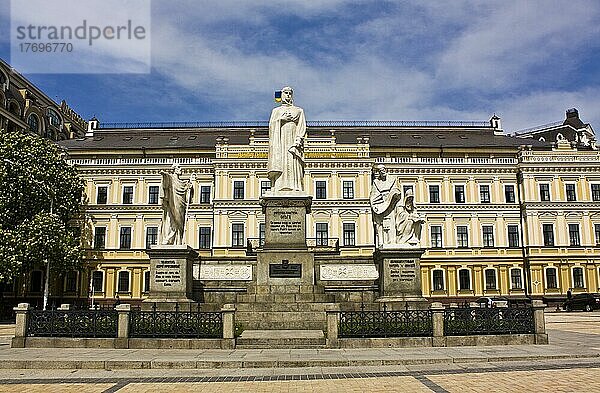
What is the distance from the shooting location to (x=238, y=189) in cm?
5659

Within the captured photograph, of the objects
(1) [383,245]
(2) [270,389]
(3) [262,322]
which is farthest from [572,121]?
(2) [270,389]

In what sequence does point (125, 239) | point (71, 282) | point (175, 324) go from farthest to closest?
1. point (125, 239)
2. point (71, 282)
3. point (175, 324)

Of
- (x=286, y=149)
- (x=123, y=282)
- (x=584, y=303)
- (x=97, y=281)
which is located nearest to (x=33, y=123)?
(x=97, y=281)

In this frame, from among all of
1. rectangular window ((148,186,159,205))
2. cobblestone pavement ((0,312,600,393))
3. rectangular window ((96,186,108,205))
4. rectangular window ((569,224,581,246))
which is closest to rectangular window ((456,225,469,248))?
rectangular window ((569,224,581,246))

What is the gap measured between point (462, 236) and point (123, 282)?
111 ft

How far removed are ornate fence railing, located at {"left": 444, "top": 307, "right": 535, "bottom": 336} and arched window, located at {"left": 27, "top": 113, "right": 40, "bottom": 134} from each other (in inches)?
2158

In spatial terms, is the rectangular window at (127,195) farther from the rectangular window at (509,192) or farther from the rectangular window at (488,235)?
the rectangular window at (509,192)

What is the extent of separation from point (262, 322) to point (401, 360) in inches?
224

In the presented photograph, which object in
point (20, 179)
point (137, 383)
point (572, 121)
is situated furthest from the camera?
point (572, 121)

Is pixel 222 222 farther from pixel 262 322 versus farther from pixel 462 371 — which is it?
pixel 462 371

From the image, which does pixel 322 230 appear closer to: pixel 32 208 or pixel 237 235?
pixel 237 235

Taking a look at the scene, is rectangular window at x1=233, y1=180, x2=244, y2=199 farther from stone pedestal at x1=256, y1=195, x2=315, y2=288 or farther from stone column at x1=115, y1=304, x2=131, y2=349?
stone column at x1=115, y1=304, x2=131, y2=349

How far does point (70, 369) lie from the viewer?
12438 millimetres

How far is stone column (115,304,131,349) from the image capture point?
14938 mm
